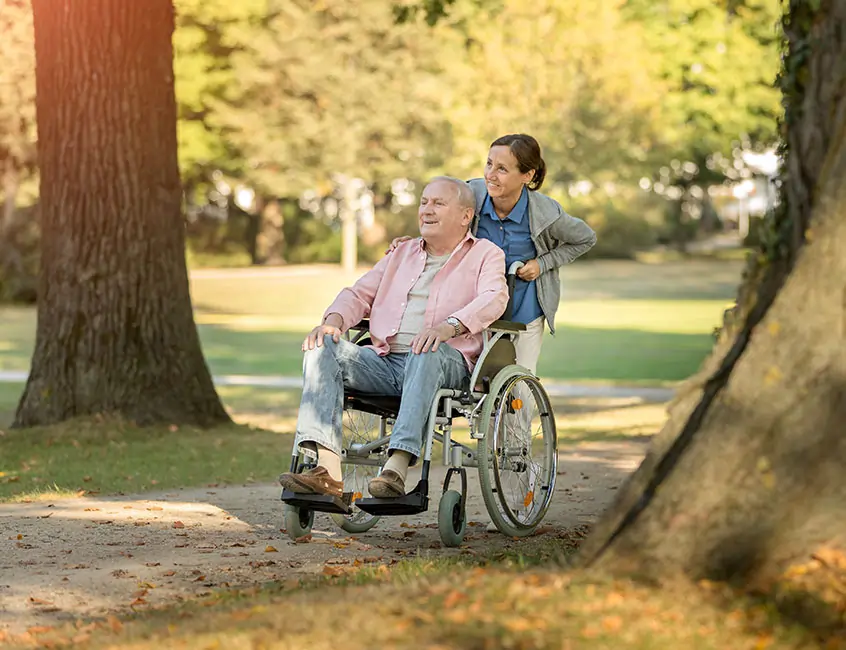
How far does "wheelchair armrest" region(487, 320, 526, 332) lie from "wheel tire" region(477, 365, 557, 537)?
0.18m

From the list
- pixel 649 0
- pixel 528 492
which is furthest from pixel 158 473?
pixel 649 0

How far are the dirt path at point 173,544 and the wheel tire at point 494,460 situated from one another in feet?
0.27

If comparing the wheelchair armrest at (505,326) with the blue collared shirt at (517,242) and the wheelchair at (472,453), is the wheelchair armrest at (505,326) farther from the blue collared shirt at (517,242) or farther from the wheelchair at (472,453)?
the blue collared shirt at (517,242)

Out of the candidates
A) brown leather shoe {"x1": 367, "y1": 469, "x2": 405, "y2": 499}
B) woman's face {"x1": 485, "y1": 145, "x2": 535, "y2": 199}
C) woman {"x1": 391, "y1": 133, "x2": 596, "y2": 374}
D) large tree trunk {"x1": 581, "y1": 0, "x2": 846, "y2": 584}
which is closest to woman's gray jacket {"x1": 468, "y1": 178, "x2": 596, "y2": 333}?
woman {"x1": 391, "y1": 133, "x2": 596, "y2": 374}

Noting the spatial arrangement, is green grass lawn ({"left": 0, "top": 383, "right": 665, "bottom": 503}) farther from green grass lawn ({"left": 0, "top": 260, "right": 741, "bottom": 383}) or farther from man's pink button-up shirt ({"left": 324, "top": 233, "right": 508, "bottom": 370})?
green grass lawn ({"left": 0, "top": 260, "right": 741, "bottom": 383})

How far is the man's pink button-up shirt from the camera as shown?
620cm

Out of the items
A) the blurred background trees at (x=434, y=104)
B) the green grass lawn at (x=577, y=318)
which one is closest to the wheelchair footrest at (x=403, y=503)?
the green grass lawn at (x=577, y=318)

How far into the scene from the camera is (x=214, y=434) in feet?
34.7

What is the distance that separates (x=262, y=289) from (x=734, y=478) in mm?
37457

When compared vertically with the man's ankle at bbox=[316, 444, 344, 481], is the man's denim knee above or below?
above

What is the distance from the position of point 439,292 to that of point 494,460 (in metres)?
0.73

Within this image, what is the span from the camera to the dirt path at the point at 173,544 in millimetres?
5051

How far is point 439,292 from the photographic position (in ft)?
20.6

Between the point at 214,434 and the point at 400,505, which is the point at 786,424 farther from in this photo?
the point at 214,434
